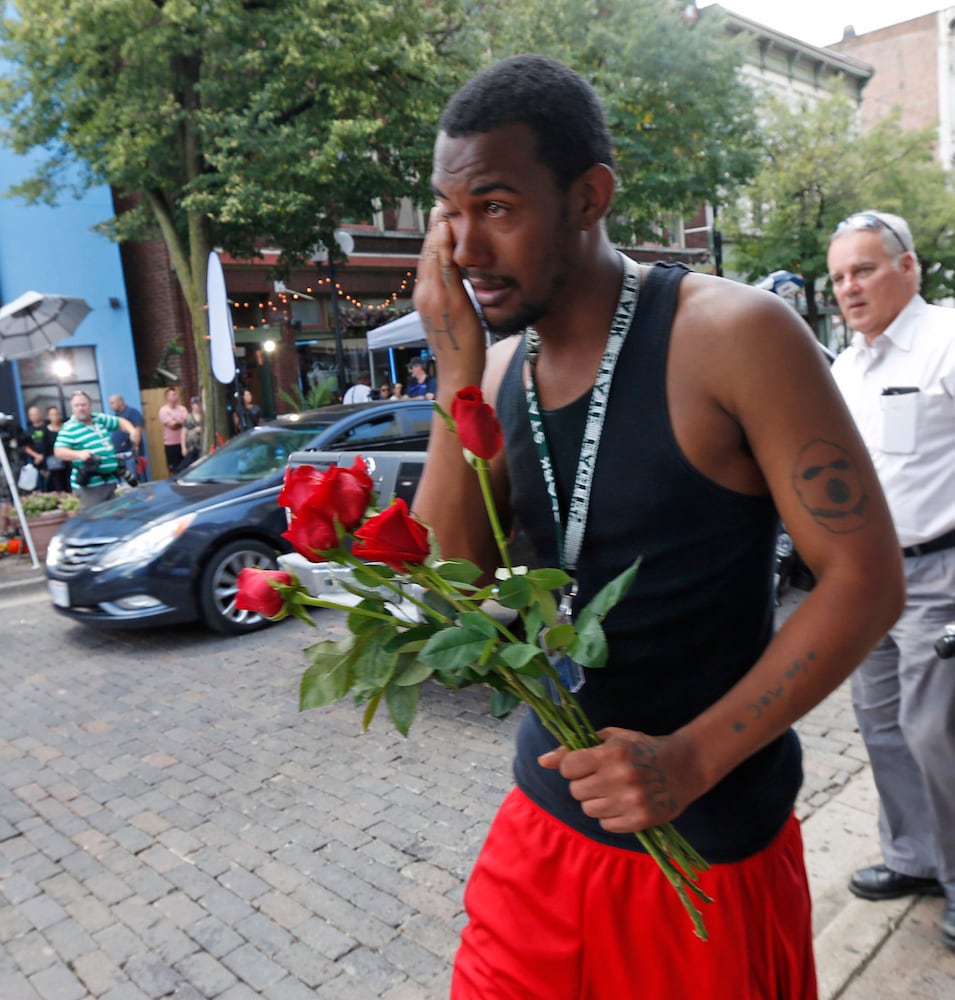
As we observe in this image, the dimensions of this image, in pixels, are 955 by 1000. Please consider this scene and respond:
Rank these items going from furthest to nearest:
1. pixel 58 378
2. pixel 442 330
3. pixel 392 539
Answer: pixel 58 378, pixel 442 330, pixel 392 539

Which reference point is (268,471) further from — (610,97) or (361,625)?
(610,97)

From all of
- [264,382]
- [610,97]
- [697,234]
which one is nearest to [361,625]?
[610,97]

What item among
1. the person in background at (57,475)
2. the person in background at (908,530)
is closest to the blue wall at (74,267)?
the person in background at (57,475)

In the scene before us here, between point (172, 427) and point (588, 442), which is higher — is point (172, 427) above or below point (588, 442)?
below

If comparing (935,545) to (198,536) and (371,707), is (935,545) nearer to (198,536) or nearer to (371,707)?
(371,707)

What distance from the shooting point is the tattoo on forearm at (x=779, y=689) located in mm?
→ 1188

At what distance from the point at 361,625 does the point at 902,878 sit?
8.21 ft

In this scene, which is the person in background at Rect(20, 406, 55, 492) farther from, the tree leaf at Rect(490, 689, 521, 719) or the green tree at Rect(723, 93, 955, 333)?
the green tree at Rect(723, 93, 955, 333)

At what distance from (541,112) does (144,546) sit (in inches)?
253

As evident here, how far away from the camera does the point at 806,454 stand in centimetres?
121

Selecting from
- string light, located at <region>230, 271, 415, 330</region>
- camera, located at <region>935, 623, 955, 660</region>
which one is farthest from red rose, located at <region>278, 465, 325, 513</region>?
string light, located at <region>230, 271, 415, 330</region>

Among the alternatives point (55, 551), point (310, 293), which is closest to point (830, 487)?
point (55, 551)

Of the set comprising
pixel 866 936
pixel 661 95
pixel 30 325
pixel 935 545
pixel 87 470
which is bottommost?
pixel 866 936

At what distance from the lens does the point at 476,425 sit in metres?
1.18
